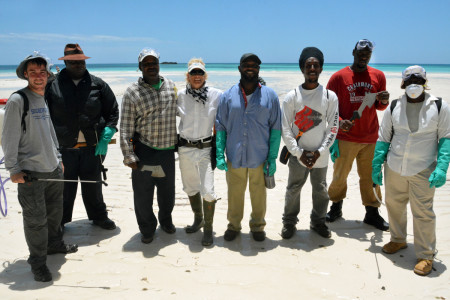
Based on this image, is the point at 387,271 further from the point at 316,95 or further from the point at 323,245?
the point at 316,95

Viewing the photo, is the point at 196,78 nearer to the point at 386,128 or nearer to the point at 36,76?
the point at 36,76

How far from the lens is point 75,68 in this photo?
163 inches

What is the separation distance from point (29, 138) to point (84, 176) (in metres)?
1.14

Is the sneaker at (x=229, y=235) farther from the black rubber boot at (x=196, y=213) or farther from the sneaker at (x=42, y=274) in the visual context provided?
the sneaker at (x=42, y=274)

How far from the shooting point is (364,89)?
14.5ft

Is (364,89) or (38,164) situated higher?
(364,89)

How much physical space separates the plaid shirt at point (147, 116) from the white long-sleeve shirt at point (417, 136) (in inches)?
94.9

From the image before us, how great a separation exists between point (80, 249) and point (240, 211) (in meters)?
1.94

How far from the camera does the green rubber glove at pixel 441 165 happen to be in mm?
3348

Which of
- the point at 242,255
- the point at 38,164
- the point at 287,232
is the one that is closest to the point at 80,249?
the point at 38,164

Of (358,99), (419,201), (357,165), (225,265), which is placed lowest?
(225,265)

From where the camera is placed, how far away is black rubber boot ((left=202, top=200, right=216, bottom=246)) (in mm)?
4199

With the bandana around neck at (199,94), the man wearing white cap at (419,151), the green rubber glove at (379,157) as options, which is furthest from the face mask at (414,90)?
the bandana around neck at (199,94)

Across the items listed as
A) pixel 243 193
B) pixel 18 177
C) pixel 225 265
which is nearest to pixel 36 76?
pixel 18 177
